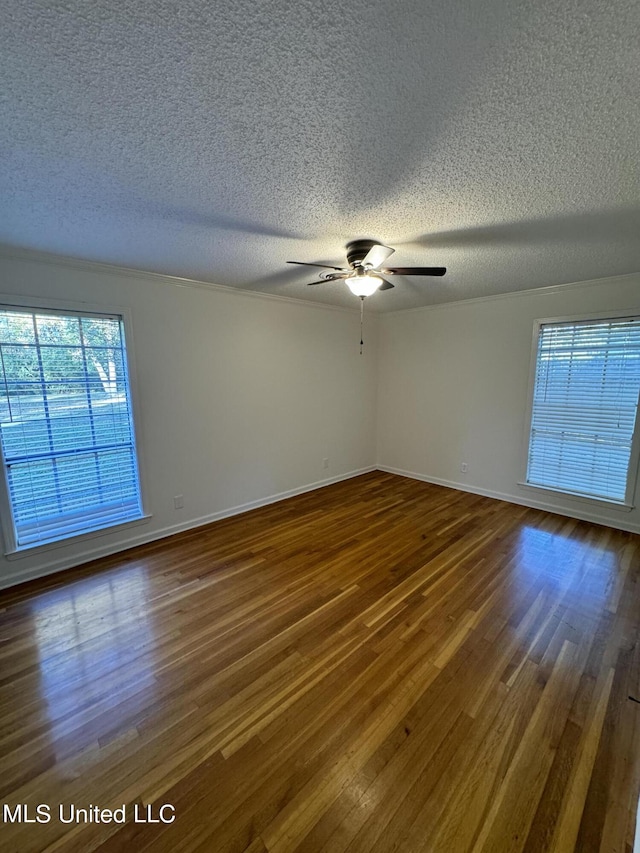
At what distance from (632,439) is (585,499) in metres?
0.76

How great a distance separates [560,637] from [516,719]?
74 cm

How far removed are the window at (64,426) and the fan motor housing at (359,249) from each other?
81.9 inches

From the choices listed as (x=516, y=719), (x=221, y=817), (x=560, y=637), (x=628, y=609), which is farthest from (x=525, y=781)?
(x=628, y=609)

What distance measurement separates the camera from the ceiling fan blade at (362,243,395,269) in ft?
7.19

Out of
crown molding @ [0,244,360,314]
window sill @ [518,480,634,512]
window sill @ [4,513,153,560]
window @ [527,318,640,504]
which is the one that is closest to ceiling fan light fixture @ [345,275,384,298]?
crown molding @ [0,244,360,314]

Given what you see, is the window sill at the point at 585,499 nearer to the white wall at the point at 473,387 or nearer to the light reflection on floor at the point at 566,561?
the white wall at the point at 473,387

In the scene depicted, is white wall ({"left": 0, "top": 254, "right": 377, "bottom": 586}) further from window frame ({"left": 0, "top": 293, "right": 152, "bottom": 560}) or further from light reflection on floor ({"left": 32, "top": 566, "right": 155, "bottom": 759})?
light reflection on floor ({"left": 32, "top": 566, "right": 155, "bottom": 759})

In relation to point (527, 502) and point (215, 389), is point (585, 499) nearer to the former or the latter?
point (527, 502)

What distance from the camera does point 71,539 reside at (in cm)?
279

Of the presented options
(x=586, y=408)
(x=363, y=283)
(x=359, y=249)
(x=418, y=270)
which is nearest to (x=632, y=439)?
(x=586, y=408)

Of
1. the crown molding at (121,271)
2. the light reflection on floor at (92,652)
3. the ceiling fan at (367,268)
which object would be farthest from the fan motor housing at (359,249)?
the light reflection on floor at (92,652)

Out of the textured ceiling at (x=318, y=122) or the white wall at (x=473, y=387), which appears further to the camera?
the white wall at (x=473, y=387)

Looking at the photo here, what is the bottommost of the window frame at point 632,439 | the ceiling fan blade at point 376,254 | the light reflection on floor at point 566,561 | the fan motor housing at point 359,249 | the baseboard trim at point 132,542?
the light reflection on floor at point 566,561

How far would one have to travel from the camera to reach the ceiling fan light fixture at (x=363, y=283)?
7.89 ft
